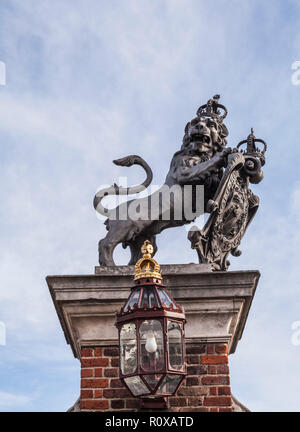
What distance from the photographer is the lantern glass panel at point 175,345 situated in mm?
4176

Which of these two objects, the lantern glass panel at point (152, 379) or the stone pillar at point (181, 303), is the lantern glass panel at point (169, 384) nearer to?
the lantern glass panel at point (152, 379)

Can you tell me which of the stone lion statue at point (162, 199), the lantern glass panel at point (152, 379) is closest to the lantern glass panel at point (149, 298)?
the lantern glass panel at point (152, 379)

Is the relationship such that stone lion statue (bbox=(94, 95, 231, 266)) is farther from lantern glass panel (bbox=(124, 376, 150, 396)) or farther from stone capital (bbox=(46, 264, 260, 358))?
lantern glass panel (bbox=(124, 376, 150, 396))

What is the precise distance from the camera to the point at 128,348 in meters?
4.23

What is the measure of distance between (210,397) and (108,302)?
41.4 inches

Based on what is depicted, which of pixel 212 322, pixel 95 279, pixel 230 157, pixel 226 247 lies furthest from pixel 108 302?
pixel 230 157

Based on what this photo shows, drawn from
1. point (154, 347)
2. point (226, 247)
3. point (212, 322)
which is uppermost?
point (226, 247)

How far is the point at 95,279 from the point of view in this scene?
202 inches

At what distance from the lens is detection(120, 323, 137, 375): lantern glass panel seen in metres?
4.18

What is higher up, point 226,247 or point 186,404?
point 226,247

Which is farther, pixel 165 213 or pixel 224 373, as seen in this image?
pixel 165 213
